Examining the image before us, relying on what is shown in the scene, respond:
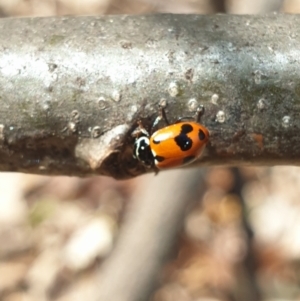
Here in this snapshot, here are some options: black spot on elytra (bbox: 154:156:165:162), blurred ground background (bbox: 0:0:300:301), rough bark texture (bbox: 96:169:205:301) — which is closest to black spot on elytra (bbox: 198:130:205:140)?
black spot on elytra (bbox: 154:156:165:162)

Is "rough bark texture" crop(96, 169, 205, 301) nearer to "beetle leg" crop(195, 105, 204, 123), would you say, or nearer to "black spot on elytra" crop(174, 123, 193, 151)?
"black spot on elytra" crop(174, 123, 193, 151)

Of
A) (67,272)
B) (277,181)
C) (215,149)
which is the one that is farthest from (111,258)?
(215,149)

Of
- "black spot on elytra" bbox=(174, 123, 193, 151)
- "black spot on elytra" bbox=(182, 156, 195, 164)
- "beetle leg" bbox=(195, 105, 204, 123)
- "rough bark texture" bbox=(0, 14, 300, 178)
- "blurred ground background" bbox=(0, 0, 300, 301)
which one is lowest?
"blurred ground background" bbox=(0, 0, 300, 301)

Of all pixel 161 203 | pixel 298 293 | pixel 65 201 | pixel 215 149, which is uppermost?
pixel 215 149

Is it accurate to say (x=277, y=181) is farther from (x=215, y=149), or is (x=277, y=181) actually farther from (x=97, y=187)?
(x=215, y=149)

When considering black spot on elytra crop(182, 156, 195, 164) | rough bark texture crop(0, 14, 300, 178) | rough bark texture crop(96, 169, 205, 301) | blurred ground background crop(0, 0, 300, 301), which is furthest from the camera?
blurred ground background crop(0, 0, 300, 301)

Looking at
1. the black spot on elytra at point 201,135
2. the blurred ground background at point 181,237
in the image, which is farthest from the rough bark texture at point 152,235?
the black spot on elytra at point 201,135

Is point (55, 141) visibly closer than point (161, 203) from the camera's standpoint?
Yes
